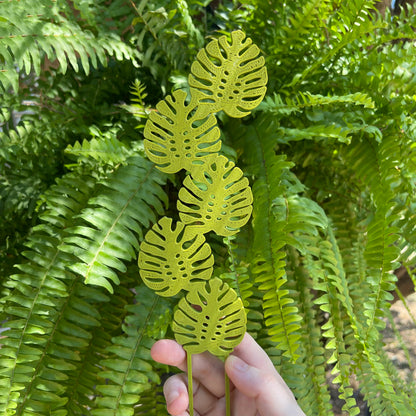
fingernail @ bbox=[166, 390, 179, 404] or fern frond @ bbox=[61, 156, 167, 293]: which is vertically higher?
fern frond @ bbox=[61, 156, 167, 293]

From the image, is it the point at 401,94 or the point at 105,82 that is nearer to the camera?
the point at 401,94

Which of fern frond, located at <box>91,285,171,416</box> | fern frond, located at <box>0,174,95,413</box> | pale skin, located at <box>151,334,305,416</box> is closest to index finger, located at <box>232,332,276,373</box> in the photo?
pale skin, located at <box>151,334,305,416</box>

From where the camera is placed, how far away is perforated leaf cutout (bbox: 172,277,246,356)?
17.9 inches

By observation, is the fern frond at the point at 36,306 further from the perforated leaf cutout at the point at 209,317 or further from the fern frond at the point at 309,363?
the fern frond at the point at 309,363

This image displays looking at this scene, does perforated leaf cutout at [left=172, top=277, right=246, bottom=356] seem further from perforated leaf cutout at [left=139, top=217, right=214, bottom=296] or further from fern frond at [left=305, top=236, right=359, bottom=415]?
fern frond at [left=305, top=236, right=359, bottom=415]

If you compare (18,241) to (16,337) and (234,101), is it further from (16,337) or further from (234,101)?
(234,101)

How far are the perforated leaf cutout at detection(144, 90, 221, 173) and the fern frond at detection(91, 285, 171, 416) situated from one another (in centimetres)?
25

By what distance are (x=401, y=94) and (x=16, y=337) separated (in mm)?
751

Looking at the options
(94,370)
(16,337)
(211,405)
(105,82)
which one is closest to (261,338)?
(211,405)

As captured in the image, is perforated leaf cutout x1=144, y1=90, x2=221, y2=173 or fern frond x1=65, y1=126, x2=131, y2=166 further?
fern frond x1=65, y1=126, x2=131, y2=166

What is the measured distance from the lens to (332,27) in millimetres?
787

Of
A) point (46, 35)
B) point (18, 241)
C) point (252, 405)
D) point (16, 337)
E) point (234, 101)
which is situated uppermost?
point (234, 101)

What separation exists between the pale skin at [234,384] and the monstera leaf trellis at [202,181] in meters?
0.05

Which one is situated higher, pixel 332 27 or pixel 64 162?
pixel 332 27
